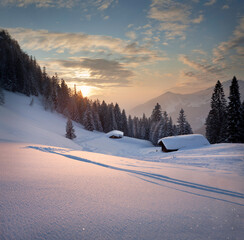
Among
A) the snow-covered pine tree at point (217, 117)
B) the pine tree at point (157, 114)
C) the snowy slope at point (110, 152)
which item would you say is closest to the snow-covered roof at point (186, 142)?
the snowy slope at point (110, 152)

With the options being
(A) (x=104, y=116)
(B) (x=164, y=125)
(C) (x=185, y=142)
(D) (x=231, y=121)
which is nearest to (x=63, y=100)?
(A) (x=104, y=116)

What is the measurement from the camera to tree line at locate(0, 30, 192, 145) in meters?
46.0

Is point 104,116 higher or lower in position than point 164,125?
higher

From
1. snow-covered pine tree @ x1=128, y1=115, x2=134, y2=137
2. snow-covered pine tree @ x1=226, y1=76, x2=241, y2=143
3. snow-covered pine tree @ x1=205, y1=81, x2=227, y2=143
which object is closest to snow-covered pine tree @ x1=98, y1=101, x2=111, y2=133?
snow-covered pine tree @ x1=128, y1=115, x2=134, y2=137

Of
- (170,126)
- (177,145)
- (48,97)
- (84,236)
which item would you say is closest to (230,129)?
(177,145)

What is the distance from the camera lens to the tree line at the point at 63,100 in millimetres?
46000

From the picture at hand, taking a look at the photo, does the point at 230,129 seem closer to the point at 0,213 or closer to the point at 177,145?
the point at 177,145

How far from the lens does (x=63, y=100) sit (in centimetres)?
5931

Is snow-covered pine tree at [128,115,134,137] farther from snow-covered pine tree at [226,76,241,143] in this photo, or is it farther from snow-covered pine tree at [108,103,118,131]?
snow-covered pine tree at [226,76,241,143]

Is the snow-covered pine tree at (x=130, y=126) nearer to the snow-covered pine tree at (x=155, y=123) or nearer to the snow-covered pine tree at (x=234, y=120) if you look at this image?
the snow-covered pine tree at (x=155, y=123)

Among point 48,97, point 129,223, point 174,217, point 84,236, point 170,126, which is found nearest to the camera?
point 84,236

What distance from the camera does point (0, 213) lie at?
146cm

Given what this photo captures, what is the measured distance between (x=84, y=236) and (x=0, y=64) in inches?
2533

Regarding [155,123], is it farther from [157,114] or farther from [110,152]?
[110,152]
